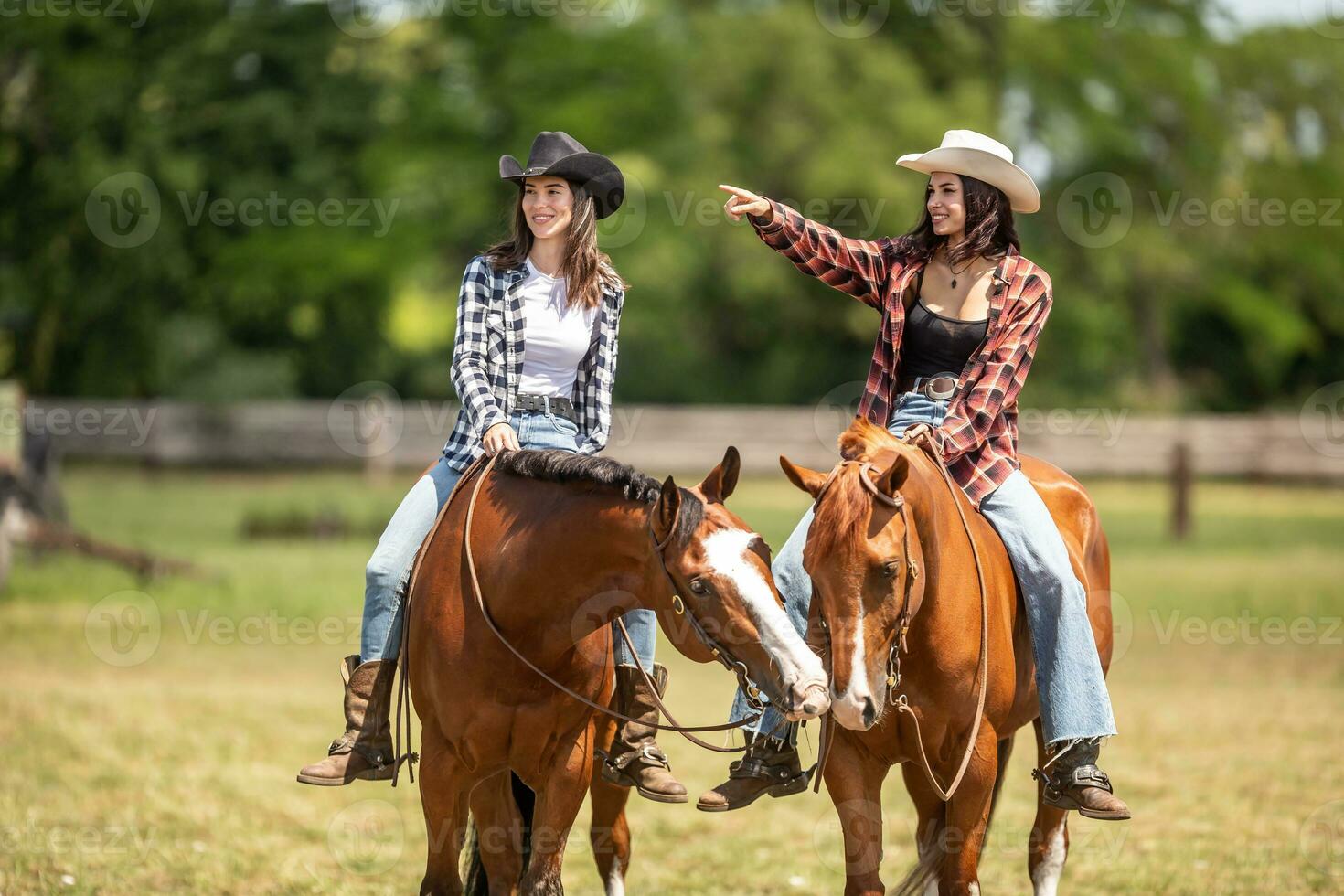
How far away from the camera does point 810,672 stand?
3850 mm

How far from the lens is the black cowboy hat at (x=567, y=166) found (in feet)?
16.4

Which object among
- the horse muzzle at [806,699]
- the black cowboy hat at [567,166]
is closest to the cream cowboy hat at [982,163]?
the black cowboy hat at [567,166]

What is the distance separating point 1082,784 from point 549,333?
246 cm

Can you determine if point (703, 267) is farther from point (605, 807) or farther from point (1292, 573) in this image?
point (605, 807)

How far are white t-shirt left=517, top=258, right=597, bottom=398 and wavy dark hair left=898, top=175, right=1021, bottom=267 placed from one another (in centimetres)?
126

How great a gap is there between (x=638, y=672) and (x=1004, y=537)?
4.54 ft

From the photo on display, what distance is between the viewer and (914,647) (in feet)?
15.0

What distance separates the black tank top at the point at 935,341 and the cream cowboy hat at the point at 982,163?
0.40 m

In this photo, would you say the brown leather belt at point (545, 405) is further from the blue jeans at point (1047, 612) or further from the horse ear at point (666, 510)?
the horse ear at point (666, 510)

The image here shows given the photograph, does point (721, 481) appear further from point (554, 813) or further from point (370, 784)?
point (370, 784)

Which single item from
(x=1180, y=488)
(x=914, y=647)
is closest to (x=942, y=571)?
(x=914, y=647)

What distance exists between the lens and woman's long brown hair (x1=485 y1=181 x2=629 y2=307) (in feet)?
16.8

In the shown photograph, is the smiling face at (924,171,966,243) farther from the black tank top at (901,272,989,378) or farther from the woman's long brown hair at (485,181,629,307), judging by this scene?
the woman's long brown hair at (485,181,629,307)

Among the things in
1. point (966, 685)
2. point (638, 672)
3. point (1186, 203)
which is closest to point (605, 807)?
point (638, 672)
